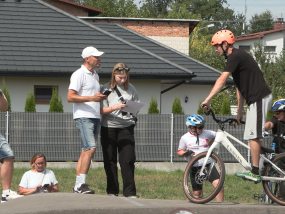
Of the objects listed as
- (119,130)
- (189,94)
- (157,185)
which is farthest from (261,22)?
(119,130)

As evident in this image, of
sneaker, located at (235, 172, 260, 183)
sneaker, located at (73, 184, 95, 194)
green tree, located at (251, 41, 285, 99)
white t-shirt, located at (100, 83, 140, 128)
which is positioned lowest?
sneaker, located at (73, 184, 95, 194)

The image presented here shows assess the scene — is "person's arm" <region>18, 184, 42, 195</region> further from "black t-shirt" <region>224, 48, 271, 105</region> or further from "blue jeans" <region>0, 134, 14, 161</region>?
"black t-shirt" <region>224, 48, 271, 105</region>

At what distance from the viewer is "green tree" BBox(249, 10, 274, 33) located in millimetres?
84188

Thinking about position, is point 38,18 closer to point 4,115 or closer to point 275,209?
point 4,115

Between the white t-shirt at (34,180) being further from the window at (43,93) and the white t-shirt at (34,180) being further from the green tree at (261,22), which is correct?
the green tree at (261,22)

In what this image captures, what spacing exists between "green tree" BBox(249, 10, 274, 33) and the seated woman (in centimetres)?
7945

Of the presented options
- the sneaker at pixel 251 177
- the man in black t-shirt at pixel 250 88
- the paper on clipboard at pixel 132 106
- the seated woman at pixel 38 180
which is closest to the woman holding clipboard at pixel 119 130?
the paper on clipboard at pixel 132 106

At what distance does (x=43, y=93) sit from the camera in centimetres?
1792

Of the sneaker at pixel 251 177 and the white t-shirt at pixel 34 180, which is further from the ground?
the sneaker at pixel 251 177

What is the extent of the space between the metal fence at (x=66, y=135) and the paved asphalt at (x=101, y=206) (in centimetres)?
760

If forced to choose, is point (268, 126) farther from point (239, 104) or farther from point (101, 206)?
point (101, 206)

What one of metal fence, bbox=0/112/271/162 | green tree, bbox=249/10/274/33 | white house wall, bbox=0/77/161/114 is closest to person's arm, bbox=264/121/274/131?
metal fence, bbox=0/112/271/162

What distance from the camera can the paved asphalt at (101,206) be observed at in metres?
5.60

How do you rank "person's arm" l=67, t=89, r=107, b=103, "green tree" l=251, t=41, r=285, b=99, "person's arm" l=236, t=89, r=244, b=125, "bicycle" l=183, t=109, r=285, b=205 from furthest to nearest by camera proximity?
"green tree" l=251, t=41, r=285, b=99 → "person's arm" l=67, t=89, r=107, b=103 → "person's arm" l=236, t=89, r=244, b=125 → "bicycle" l=183, t=109, r=285, b=205
